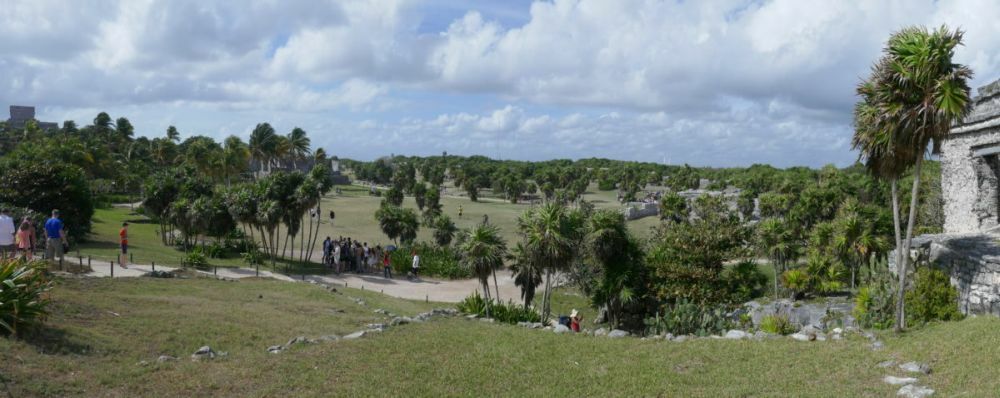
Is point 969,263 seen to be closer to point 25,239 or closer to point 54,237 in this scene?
point 25,239

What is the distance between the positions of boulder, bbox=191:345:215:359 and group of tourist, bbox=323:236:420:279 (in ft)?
70.1

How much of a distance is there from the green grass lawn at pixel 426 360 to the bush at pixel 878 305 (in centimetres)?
219

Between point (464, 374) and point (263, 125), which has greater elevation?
point (263, 125)

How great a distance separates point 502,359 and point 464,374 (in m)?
1.35

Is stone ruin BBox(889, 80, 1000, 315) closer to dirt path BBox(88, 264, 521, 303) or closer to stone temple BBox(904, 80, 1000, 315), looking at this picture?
stone temple BBox(904, 80, 1000, 315)

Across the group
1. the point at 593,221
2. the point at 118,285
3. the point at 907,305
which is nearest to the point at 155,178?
the point at 118,285

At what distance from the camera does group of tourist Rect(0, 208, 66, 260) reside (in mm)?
15852

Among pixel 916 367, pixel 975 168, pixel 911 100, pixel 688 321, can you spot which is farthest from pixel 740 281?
pixel 916 367

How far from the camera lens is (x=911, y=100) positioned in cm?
1177

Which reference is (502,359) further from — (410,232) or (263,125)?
(263,125)

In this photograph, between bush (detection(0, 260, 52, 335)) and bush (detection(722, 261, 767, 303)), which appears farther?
bush (detection(722, 261, 767, 303))

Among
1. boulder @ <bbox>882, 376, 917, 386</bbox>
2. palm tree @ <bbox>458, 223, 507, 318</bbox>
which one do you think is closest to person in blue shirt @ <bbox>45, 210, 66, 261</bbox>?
palm tree @ <bbox>458, 223, 507, 318</bbox>

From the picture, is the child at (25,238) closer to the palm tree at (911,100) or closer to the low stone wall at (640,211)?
the palm tree at (911,100)

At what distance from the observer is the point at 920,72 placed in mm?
11445
